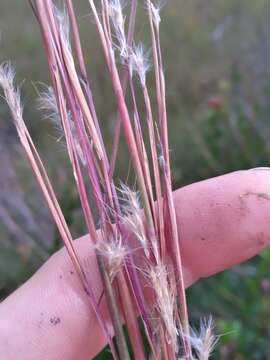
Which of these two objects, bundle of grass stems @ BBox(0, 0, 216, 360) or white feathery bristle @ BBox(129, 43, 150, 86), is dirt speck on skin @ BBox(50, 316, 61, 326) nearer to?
bundle of grass stems @ BBox(0, 0, 216, 360)

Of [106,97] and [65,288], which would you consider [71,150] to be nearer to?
[65,288]

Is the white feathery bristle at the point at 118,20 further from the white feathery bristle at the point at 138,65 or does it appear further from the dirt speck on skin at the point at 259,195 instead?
the dirt speck on skin at the point at 259,195

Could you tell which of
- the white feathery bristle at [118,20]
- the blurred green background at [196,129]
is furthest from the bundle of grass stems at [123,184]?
the blurred green background at [196,129]

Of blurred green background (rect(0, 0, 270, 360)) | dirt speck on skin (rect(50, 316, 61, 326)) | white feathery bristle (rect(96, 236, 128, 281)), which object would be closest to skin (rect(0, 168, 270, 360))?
dirt speck on skin (rect(50, 316, 61, 326))

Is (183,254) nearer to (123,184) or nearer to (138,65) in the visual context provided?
(123,184)

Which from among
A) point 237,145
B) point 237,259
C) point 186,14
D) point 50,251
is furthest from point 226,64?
point 237,259

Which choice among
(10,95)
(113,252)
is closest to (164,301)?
(113,252)
